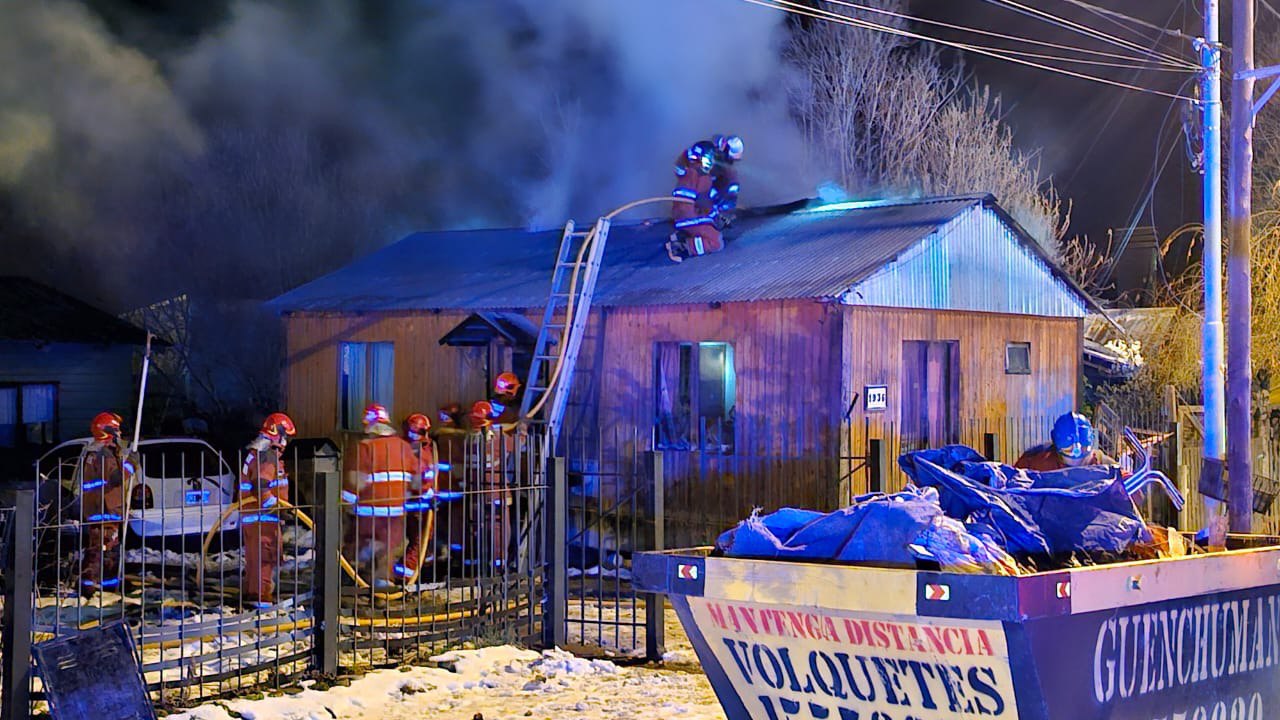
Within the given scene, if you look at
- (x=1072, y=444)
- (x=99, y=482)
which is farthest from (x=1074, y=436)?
(x=99, y=482)

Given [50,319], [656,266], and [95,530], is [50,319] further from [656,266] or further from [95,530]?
[95,530]

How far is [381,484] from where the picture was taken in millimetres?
11750

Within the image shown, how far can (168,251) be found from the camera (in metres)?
33.8

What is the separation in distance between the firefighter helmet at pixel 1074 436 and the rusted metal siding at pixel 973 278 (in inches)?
249

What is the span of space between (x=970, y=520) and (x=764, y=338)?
10.3 meters

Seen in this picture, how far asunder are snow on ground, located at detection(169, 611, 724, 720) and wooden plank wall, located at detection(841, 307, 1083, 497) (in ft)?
19.0

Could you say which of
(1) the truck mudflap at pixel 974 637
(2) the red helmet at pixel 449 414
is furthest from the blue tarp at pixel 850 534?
(2) the red helmet at pixel 449 414

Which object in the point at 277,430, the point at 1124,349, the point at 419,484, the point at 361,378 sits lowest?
the point at 419,484

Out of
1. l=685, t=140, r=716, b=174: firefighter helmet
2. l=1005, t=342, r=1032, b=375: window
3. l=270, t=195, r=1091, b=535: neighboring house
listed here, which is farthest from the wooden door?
l=685, t=140, r=716, b=174: firefighter helmet

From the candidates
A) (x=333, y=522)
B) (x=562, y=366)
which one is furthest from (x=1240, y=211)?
(x=333, y=522)

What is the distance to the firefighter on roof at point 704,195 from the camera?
17344 millimetres

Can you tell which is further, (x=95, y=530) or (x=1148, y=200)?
(x=1148, y=200)

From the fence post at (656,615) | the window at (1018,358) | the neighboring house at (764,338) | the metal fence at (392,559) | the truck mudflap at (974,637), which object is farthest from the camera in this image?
the window at (1018,358)

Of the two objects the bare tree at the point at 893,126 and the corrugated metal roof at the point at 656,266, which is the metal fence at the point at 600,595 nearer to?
the corrugated metal roof at the point at 656,266
